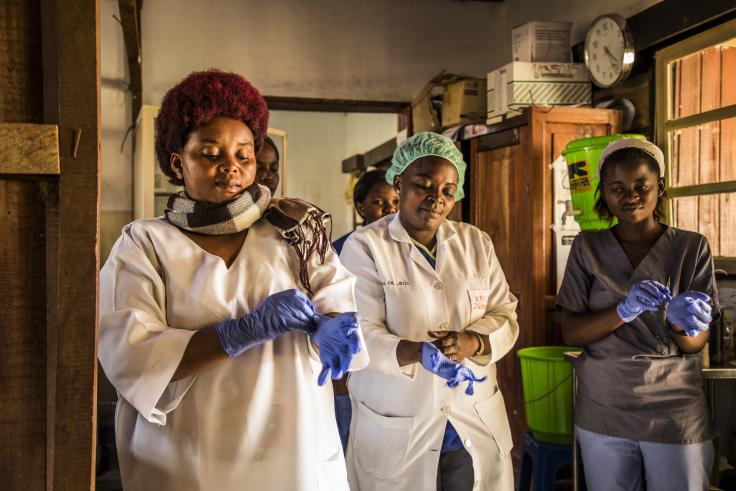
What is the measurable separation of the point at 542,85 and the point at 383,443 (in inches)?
102

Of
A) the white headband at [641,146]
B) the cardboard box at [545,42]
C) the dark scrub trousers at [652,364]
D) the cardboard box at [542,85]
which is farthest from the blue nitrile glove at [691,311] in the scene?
the cardboard box at [545,42]

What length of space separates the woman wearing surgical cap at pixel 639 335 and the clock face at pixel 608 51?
1.50 meters

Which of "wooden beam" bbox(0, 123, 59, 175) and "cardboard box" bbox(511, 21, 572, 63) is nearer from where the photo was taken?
"wooden beam" bbox(0, 123, 59, 175)

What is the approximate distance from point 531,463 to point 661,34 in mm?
2175

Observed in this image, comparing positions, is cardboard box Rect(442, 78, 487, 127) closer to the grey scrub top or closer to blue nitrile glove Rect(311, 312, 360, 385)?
the grey scrub top

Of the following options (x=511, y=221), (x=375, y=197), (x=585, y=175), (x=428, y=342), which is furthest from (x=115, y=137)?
(x=428, y=342)

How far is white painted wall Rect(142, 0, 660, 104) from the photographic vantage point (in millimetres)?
4703

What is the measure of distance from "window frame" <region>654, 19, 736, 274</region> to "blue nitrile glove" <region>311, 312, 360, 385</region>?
2.29m

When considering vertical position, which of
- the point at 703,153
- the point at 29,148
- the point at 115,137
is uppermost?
the point at 115,137

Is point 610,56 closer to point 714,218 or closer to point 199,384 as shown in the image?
point 714,218

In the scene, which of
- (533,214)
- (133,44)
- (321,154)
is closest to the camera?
(533,214)

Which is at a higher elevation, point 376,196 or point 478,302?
point 376,196

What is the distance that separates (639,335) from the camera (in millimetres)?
2096

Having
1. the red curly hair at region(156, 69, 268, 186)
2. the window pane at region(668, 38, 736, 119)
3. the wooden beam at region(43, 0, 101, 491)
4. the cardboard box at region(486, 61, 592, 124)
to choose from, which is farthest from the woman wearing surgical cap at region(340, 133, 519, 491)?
the cardboard box at region(486, 61, 592, 124)
